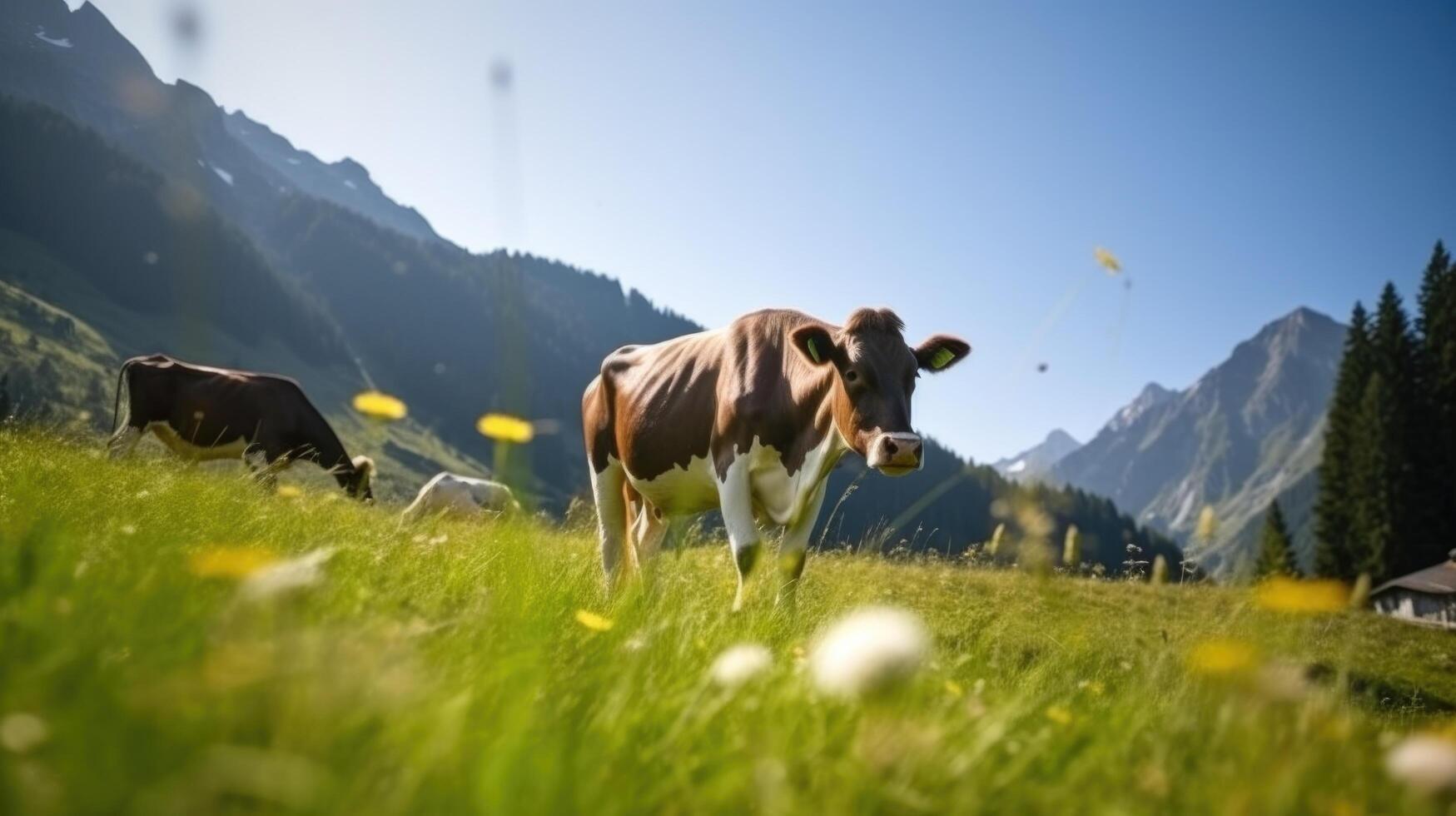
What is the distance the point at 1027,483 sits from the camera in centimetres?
335

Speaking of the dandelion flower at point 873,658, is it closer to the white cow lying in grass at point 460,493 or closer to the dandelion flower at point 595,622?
the dandelion flower at point 595,622

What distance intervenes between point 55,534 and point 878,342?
4.11 metres

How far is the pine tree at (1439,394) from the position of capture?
51.4 m

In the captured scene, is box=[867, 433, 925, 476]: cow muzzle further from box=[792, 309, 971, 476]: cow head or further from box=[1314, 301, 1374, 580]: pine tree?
box=[1314, 301, 1374, 580]: pine tree

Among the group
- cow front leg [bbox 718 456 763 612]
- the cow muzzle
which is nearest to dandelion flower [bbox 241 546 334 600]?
the cow muzzle

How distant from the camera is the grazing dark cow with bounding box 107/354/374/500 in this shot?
1462 cm

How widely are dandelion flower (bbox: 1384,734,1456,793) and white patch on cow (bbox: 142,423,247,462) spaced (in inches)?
642

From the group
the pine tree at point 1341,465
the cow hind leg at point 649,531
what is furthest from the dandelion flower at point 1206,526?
the pine tree at point 1341,465

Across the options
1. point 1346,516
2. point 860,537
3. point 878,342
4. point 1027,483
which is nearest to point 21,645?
point 1027,483

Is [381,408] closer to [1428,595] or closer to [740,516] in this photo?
[740,516]

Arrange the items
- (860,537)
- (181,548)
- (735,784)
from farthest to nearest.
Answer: (860,537)
(181,548)
(735,784)

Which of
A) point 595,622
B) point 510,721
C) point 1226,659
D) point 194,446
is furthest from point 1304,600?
point 194,446

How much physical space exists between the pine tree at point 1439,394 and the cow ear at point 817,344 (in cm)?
6147

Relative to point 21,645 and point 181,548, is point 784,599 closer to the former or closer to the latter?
point 181,548
